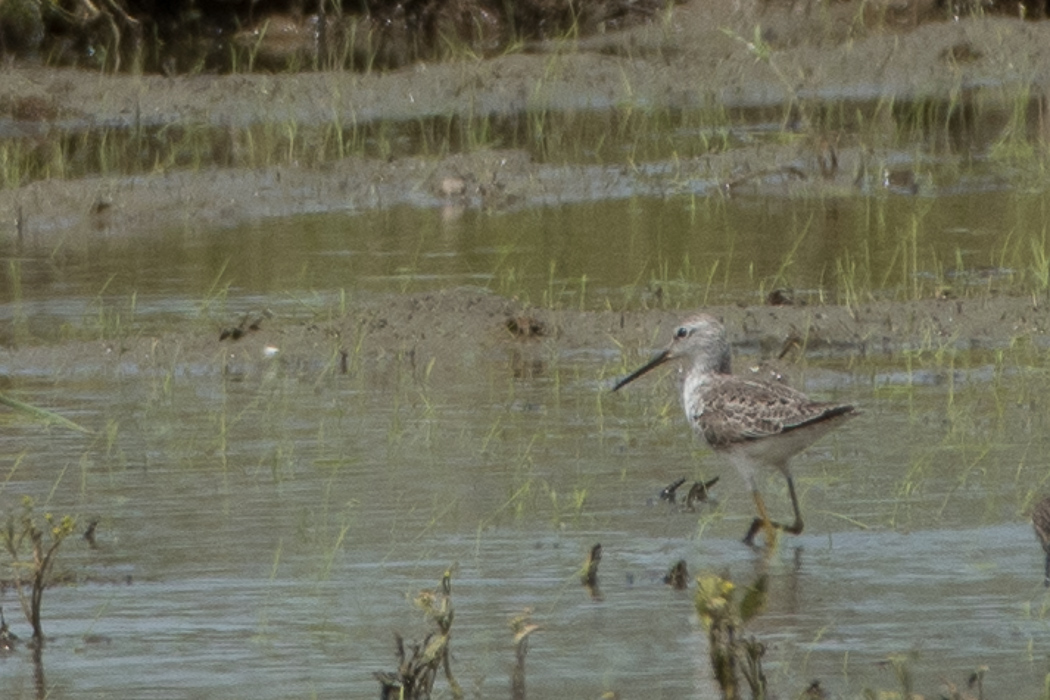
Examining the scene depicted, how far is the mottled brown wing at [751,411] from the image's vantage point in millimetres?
6367

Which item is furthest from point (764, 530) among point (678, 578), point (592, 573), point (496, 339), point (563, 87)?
point (563, 87)

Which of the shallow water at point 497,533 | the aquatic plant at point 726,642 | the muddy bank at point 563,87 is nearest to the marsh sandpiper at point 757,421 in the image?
the shallow water at point 497,533

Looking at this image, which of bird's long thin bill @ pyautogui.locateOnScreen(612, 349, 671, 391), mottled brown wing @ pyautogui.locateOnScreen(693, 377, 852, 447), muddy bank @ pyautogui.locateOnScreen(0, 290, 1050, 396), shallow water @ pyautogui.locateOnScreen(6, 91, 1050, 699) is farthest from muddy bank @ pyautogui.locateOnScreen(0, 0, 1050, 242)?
mottled brown wing @ pyautogui.locateOnScreen(693, 377, 852, 447)

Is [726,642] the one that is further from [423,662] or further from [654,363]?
[654,363]

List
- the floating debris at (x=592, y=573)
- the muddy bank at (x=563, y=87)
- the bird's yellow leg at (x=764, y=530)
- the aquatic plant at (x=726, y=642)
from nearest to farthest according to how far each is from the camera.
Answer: the aquatic plant at (x=726, y=642)
the floating debris at (x=592, y=573)
the bird's yellow leg at (x=764, y=530)
the muddy bank at (x=563, y=87)

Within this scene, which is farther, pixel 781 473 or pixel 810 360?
pixel 810 360

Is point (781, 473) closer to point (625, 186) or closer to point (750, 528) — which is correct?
point (750, 528)

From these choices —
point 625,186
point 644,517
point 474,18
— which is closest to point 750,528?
point 644,517

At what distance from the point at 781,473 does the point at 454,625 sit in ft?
5.34

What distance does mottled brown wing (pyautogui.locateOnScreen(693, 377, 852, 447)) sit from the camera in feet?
20.9

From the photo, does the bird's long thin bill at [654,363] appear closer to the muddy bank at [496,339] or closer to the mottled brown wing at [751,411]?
the mottled brown wing at [751,411]

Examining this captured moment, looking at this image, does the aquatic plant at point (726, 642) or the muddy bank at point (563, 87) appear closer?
the aquatic plant at point (726, 642)

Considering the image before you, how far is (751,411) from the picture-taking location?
6500 mm

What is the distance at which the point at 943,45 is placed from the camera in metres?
16.2
